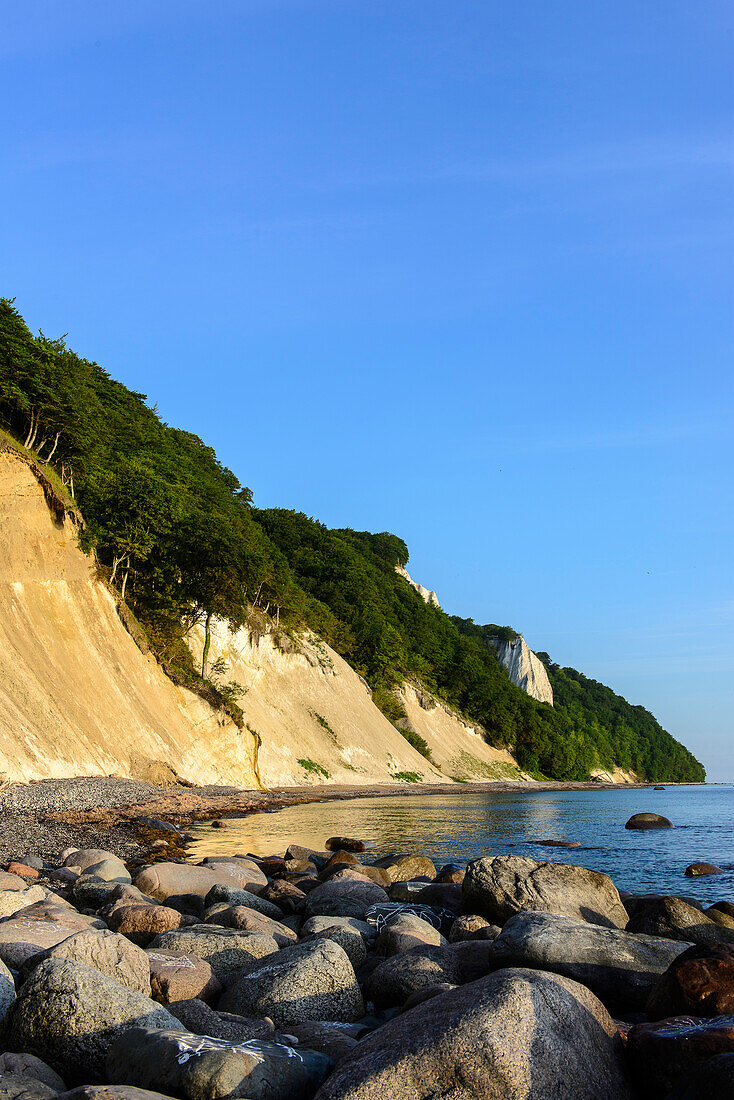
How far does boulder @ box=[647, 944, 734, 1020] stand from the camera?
18.4 feet

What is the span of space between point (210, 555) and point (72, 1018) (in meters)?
37.8

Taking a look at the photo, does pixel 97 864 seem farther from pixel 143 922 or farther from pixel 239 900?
pixel 143 922

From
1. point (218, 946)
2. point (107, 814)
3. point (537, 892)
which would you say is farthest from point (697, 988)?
point (107, 814)

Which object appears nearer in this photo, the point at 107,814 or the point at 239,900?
the point at 239,900

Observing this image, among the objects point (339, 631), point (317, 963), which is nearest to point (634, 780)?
point (339, 631)

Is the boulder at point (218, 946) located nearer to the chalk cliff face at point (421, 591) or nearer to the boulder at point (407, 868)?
the boulder at point (407, 868)

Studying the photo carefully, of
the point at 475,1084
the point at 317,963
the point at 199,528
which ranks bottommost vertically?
the point at 317,963

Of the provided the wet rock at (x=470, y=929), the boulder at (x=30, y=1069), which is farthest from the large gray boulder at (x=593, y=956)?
the boulder at (x=30, y=1069)

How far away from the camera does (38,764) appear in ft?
81.1

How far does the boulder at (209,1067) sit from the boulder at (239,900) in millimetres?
5861

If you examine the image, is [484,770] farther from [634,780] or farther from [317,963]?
[634,780]

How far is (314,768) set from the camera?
4944 cm

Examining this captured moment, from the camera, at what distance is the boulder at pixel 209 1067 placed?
4422mm

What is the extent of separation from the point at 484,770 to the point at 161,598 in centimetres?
5507
